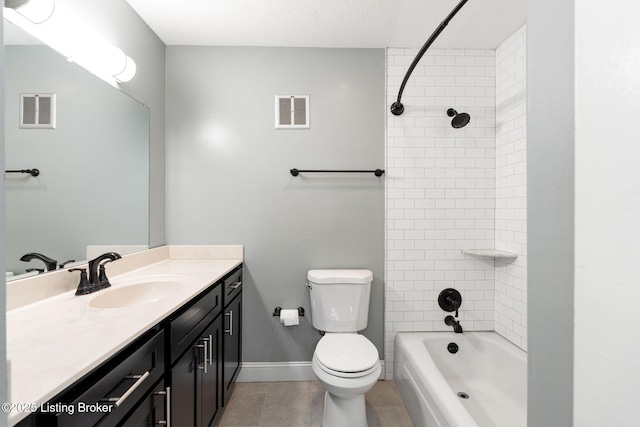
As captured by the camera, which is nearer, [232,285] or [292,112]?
[232,285]

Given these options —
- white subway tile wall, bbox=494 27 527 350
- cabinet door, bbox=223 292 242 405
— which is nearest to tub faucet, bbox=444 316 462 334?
white subway tile wall, bbox=494 27 527 350

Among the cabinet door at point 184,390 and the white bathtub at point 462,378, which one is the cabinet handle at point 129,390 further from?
the white bathtub at point 462,378

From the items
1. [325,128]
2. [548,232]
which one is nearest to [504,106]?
[325,128]

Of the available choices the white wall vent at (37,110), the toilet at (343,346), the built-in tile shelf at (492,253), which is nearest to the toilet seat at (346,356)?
the toilet at (343,346)

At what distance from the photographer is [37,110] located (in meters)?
1.09

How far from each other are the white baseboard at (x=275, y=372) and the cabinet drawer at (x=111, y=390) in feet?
3.86

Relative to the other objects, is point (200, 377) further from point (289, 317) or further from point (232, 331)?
point (289, 317)

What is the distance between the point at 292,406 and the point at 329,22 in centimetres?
254

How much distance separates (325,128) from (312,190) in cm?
48

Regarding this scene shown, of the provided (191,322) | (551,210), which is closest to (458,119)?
(551,210)

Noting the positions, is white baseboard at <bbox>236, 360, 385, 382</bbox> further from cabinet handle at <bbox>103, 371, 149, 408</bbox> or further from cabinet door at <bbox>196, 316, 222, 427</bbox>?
cabinet handle at <bbox>103, 371, 149, 408</bbox>

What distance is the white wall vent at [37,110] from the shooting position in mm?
1037

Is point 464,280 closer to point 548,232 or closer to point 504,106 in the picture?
point 504,106

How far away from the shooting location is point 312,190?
2.01m
